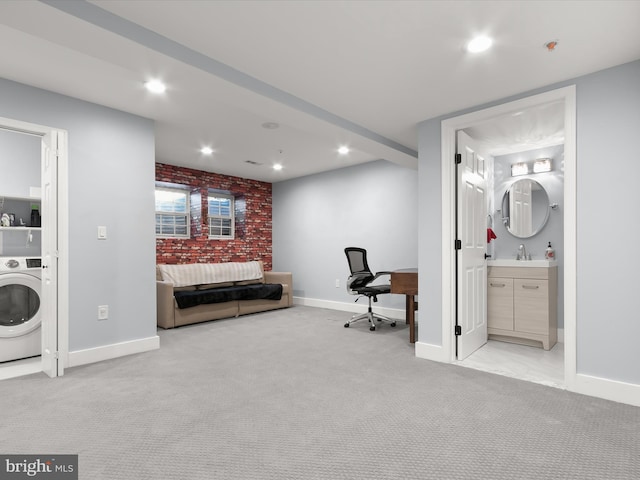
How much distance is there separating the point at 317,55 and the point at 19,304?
3549 millimetres

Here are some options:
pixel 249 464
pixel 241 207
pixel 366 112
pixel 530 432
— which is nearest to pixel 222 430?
pixel 249 464

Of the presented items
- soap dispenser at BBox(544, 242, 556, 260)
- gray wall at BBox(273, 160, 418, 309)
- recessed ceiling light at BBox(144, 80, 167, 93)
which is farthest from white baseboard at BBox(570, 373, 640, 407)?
recessed ceiling light at BBox(144, 80, 167, 93)

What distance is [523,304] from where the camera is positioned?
150 inches

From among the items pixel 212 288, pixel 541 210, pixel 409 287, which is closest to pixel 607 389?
pixel 409 287

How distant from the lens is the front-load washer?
328 cm

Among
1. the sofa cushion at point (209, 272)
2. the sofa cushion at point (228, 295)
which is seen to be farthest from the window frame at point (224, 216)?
the sofa cushion at point (228, 295)

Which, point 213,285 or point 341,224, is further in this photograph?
point 341,224

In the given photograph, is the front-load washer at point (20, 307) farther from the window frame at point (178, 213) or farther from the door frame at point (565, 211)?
the door frame at point (565, 211)

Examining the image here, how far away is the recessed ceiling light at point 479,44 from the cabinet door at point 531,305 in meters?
2.56

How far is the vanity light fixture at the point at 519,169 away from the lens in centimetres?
439

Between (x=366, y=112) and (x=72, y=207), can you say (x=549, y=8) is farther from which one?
(x=72, y=207)

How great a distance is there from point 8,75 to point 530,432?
437 centimetres

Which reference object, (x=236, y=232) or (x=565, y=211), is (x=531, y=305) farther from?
(x=236, y=232)

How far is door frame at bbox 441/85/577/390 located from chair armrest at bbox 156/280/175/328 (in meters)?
3.42
